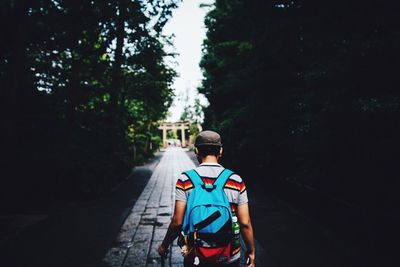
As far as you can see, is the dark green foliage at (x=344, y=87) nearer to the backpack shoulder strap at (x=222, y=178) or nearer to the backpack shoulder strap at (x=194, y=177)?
the backpack shoulder strap at (x=222, y=178)

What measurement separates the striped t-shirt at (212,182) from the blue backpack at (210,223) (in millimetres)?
60

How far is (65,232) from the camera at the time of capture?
6520 mm

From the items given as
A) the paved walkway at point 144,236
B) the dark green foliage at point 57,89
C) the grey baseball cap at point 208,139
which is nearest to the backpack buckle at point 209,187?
the grey baseball cap at point 208,139

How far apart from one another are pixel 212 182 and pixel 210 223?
0.95ft

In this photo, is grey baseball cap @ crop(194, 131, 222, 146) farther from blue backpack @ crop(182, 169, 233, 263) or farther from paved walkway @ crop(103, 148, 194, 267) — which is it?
paved walkway @ crop(103, 148, 194, 267)

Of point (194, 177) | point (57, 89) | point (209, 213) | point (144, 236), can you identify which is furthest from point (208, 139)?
point (57, 89)

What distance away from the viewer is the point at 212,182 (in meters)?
2.19

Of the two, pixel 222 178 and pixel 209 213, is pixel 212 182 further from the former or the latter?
pixel 209 213

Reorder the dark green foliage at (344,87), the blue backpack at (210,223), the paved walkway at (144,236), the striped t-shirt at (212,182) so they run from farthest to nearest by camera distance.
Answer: the paved walkway at (144,236) < the dark green foliage at (344,87) < the striped t-shirt at (212,182) < the blue backpack at (210,223)

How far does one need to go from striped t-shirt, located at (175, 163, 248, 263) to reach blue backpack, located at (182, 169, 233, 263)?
0.06m

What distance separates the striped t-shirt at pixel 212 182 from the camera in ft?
7.25

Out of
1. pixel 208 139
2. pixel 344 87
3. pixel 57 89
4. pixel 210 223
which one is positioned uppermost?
pixel 57 89

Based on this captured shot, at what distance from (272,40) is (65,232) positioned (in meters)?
6.57

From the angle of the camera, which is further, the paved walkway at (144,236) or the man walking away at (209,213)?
the paved walkway at (144,236)
